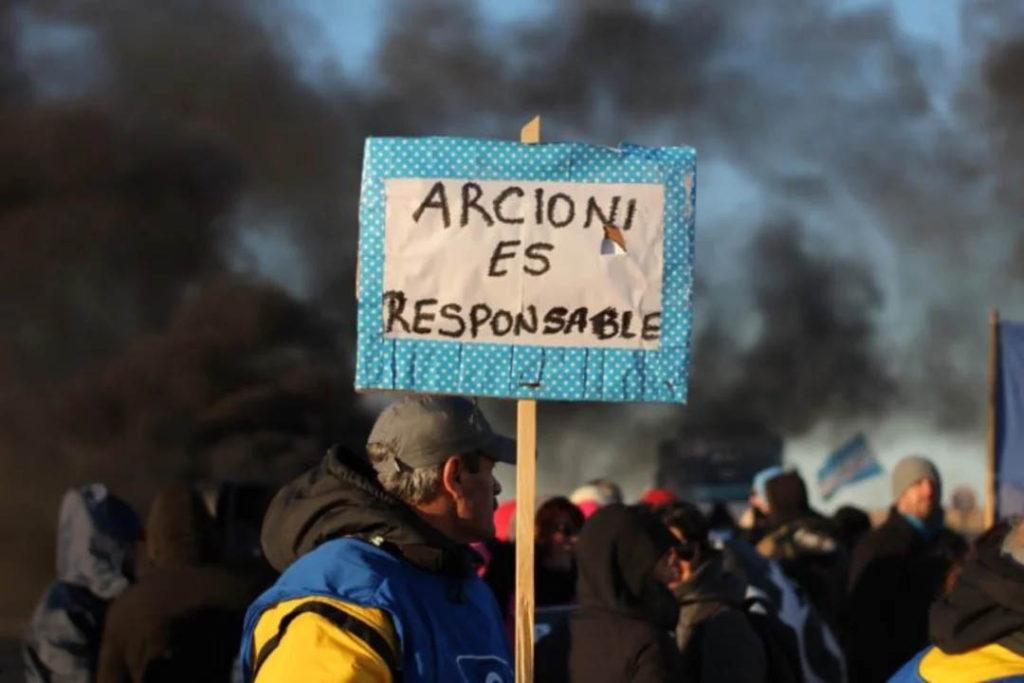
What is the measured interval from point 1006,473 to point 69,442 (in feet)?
40.5

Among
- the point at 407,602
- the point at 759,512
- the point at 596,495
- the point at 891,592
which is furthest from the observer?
the point at 759,512

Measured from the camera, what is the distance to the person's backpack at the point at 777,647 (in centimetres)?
447

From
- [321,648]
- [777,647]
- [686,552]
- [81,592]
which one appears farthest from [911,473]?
[321,648]

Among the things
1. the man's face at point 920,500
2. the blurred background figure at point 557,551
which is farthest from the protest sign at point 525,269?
the man's face at point 920,500

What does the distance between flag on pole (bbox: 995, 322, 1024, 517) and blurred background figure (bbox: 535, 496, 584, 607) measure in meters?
2.83

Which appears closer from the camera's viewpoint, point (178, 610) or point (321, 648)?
point (321, 648)

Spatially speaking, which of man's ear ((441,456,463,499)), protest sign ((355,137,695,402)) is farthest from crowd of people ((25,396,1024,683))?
protest sign ((355,137,695,402))

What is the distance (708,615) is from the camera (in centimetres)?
451

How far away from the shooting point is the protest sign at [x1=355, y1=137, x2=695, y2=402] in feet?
9.64

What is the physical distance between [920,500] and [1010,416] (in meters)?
1.44

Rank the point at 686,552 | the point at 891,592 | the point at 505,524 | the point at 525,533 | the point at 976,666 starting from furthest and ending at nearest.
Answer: the point at 891,592, the point at 505,524, the point at 686,552, the point at 525,533, the point at 976,666

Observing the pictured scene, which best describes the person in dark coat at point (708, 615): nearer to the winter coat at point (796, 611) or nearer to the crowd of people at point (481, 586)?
the crowd of people at point (481, 586)

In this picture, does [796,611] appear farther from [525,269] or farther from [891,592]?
[525,269]

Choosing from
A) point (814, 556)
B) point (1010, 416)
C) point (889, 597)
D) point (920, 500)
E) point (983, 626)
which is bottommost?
point (889, 597)
